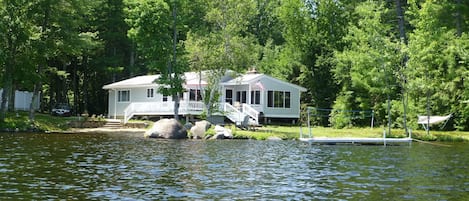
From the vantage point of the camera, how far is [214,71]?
4162cm

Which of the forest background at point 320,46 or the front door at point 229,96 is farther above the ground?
the forest background at point 320,46

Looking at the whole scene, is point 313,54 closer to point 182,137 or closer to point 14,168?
point 182,137

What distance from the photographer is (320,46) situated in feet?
169

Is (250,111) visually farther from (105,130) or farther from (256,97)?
(105,130)

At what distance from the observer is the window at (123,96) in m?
52.2

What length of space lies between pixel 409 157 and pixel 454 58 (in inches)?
742

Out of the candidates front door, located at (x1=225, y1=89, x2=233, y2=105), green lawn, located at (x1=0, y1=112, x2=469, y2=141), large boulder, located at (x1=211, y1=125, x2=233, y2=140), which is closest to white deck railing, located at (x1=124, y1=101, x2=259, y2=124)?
green lawn, located at (x1=0, y1=112, x2=469, y2=141)

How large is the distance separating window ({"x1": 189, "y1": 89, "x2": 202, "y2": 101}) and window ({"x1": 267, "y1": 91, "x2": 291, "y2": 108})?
5570 millimetres

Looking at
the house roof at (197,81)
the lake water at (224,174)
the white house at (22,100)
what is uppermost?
the house roof at (197,81)

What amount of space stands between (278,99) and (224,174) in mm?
30880

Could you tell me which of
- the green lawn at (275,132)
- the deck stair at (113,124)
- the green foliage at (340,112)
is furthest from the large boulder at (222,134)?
the deck stair at (113,124)

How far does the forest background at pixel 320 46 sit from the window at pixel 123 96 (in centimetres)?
616

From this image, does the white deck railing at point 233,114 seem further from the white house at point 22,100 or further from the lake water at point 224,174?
the white house at point 22,100

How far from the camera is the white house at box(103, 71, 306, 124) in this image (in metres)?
44.1
